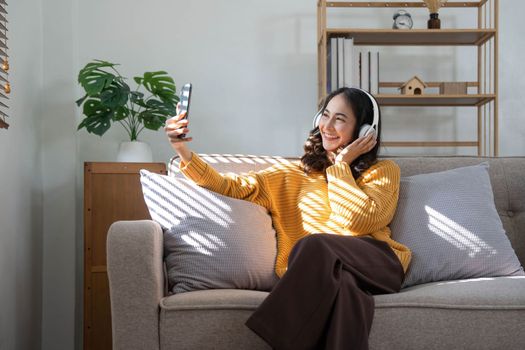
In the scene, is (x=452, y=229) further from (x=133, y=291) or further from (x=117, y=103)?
(x=117, y=103)

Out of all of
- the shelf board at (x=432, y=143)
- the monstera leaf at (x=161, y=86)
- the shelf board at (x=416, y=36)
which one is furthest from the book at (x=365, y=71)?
the monstera leaf at (x=161, y=86)

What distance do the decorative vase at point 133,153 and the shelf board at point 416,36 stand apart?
102 centimetres

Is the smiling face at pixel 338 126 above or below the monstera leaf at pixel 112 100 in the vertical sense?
below

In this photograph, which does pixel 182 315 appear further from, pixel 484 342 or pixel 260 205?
pixel 484 342

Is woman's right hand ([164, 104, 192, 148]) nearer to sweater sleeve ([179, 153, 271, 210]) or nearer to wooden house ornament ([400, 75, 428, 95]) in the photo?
sweater sleeve ([179, 153, 271, 210])

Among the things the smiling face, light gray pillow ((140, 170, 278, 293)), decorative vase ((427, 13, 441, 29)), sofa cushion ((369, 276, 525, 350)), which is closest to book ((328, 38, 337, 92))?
decorative vase ((427, 13, 441, 29))

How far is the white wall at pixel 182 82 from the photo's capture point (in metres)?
3.49

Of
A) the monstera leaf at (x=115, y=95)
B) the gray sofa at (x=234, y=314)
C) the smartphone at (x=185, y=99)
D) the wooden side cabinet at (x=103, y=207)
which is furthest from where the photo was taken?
the monstera leaf at (x=115, y=95)

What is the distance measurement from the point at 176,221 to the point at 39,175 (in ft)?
Result: 4.75

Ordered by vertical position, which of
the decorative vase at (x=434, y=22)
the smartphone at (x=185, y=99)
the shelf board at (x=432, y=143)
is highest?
the decorative vase at (x=434, y=22)

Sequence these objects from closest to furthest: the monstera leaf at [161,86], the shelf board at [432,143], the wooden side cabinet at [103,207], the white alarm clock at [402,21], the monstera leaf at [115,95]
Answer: the wooden side cabinet at [103,207]
the monstera leaf at [115,95]
the monstera leaf at [161,86]
the white alarm clock at [402,21]
the shelf board at [432,143]

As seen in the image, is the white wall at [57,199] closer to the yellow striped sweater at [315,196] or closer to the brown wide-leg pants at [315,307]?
the yellow striped sweater at [315,196]

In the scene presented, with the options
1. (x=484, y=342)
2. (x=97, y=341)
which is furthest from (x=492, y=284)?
(x=97, y=341)

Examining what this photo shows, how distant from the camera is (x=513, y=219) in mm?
2529
